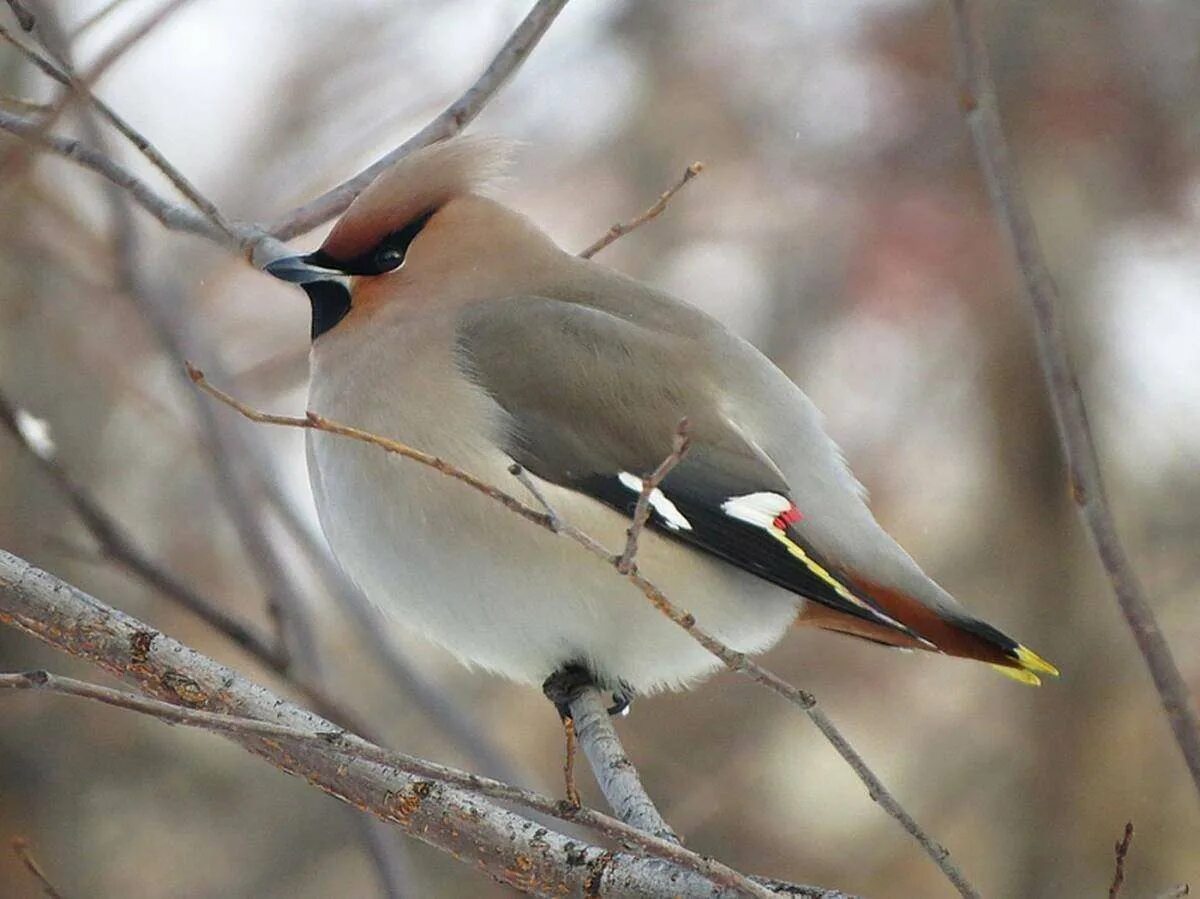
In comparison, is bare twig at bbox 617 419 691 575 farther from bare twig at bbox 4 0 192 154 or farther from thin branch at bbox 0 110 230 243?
thin branch at bbox 0 110 230 243

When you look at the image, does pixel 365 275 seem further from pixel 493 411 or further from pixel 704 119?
pixel 704 119

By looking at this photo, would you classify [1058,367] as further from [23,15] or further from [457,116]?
[457,116]

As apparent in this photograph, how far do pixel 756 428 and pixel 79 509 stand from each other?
122cm

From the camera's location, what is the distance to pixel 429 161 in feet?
11.0

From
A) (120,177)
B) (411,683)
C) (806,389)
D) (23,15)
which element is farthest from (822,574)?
(806,389)

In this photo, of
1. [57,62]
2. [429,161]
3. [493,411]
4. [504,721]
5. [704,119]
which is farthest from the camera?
[704,119]

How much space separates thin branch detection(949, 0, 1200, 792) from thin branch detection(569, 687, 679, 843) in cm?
78

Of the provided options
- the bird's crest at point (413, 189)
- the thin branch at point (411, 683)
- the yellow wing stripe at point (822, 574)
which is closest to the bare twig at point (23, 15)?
the bird's crest at point (413, 189)

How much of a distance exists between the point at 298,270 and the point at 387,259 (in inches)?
9.5

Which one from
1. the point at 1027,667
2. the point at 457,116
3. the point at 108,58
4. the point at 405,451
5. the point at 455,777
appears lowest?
the point at 455,777

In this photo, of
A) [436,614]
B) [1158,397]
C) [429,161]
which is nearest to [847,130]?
[1158,397]

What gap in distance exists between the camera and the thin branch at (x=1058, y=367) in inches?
63.5

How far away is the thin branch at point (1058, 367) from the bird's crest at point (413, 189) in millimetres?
1789

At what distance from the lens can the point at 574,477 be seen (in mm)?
3023
